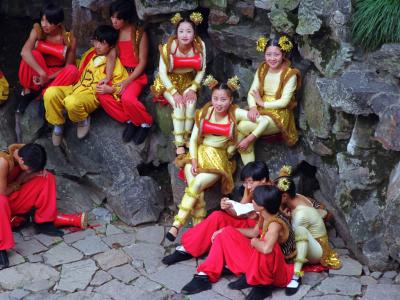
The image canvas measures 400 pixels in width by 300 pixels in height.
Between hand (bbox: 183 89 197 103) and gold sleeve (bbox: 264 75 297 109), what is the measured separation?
79 cm

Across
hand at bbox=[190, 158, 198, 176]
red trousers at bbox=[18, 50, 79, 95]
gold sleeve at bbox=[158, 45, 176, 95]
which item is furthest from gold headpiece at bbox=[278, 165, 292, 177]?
red trousers at bbox=[18, 50, 79, 95]

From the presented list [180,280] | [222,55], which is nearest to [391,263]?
[180,280]

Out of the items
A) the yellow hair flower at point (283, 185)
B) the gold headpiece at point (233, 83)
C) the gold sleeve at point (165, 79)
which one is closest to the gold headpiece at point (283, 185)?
the yellow hair flower at point (283, 185)

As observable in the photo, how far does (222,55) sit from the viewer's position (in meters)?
7.10

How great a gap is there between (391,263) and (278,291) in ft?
3.04

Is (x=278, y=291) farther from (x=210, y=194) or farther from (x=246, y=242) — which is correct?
(x=210, y=194)

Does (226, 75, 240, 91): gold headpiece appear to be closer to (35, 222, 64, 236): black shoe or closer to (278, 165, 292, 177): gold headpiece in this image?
(278, 165, 292, 177): gold headpiece

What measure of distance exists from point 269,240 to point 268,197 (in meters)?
0.32

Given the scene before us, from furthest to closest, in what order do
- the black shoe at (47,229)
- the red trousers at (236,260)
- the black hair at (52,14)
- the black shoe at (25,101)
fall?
the black shoe at (25,101) < the black hair at (52,14) < the black shoe at (47,229) < the red trousers at (236,260)

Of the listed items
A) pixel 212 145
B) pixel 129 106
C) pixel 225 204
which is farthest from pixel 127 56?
pixel 225 204

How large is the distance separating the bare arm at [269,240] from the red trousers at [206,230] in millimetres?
632

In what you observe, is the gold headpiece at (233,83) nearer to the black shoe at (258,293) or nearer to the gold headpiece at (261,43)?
the gold headpiece at (261,43)

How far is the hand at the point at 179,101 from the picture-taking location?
666cm

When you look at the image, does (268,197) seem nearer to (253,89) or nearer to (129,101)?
(253,89)
